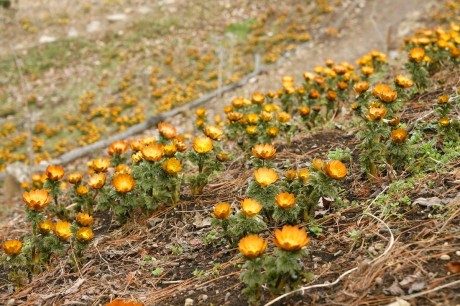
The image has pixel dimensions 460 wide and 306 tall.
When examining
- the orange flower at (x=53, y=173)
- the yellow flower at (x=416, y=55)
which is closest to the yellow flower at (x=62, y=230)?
the orange flower at (x=53, y=173)

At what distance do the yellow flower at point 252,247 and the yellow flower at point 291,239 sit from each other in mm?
78

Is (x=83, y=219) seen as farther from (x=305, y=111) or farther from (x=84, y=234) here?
(x=305, y=111)

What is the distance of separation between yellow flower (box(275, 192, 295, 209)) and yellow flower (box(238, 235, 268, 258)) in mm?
550

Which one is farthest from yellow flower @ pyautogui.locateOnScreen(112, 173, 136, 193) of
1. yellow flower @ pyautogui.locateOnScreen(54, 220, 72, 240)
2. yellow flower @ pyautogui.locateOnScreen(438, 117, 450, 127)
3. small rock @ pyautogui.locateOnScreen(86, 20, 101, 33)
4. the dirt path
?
small rock @ pyautogui.locateOnScreen(86, 20, 101, 33)

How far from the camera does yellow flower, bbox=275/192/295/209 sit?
109 inches

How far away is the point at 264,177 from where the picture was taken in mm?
2951

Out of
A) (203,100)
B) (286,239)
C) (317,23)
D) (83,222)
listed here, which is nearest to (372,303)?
(286,239)

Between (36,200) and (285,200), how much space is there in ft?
6.18

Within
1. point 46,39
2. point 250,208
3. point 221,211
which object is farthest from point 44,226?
point 46,39

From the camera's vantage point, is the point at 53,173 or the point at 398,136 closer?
the point at 398,136

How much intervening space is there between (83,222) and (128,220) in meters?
0.48

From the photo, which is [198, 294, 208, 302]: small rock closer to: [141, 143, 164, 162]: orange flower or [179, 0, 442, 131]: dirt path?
[141, 143, 164, 162]: orange flower

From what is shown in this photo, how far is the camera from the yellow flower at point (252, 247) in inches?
87.7

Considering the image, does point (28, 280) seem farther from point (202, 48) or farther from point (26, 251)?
point (202, 48)
